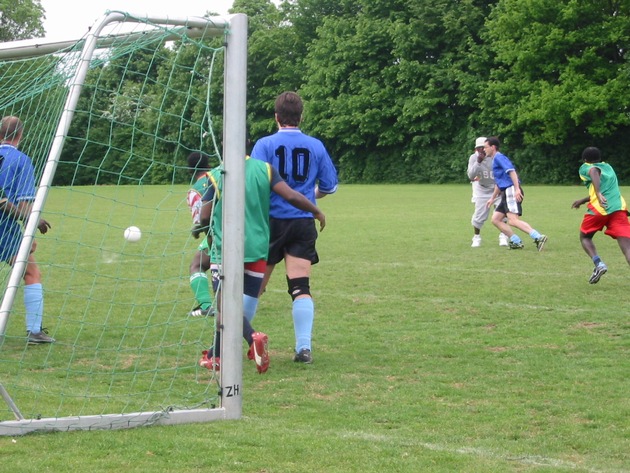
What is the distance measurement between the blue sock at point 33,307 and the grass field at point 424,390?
6.46 ft

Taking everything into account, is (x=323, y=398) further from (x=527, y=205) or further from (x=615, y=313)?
(x=527, y=205)

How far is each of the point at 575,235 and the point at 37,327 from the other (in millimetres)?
12089

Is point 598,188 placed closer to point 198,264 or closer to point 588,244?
point 588,244

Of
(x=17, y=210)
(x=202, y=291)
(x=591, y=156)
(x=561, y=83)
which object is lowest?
(x=202, y=291)

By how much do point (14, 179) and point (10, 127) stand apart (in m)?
0.43

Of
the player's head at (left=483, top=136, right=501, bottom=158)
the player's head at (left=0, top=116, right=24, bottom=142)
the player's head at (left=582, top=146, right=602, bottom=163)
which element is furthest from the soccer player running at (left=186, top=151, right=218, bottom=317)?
the player's head at (left=483, top=136, right=501, bottom=158)

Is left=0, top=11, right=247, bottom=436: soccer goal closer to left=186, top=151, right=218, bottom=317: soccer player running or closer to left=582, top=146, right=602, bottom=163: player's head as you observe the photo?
left=186, top=151, right=218, bottom=317: soccer player running

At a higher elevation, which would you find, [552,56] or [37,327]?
[552,56]

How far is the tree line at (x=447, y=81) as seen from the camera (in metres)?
47.0

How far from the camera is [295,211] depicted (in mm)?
7074

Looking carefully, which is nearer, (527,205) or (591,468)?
(591,468)

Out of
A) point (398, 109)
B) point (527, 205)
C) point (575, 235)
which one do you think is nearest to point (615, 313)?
point (575, 235)

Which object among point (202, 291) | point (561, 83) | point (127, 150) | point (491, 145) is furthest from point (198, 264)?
point (561, 83)

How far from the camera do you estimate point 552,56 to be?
48.8 meters
